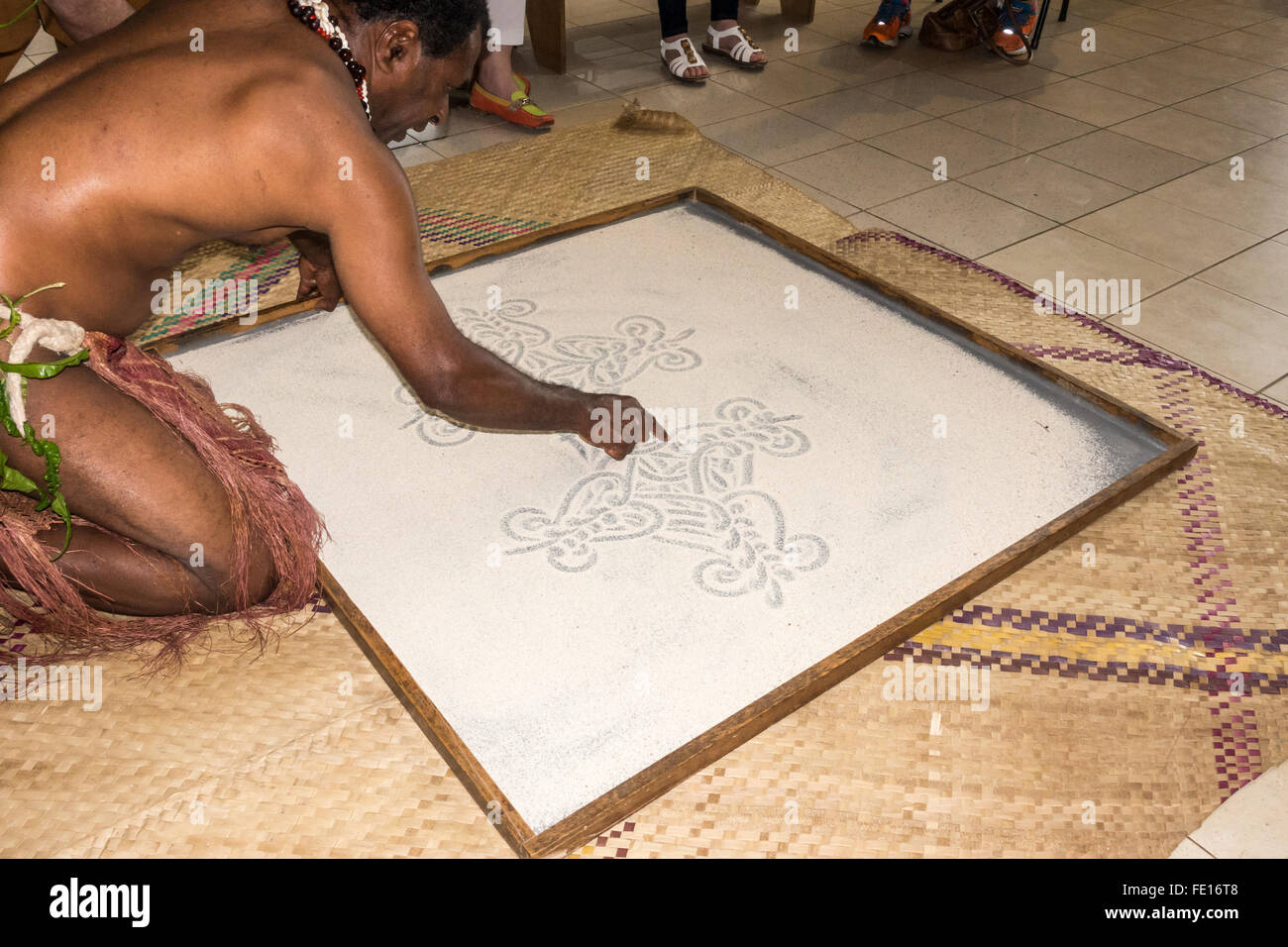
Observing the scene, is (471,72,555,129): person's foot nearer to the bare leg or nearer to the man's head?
the bare leg

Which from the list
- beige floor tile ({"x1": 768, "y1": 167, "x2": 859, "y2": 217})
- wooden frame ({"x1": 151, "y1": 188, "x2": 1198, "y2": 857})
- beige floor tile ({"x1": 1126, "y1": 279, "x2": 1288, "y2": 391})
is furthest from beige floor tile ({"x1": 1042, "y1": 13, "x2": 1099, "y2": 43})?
wooden frame ({"x1": 151, "y1": 188, "x2": 1198, "y2": 857})

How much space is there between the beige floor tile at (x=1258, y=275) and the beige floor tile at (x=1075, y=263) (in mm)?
110

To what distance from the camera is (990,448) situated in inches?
70.6

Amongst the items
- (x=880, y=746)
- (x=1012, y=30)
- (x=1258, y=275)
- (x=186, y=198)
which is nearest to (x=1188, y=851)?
(x=880, y=746)

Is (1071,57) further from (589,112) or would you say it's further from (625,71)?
(589,112)

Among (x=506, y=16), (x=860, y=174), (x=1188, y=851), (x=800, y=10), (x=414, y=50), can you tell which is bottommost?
(x=1188, y=851)

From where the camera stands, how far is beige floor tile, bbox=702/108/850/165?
313cm

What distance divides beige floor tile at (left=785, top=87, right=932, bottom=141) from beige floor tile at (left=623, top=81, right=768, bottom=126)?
168 mm

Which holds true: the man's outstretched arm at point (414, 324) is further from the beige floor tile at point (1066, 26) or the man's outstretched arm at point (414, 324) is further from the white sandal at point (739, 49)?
the beige floor tile at point (1066, 26)

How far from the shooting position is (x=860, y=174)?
3.01 m

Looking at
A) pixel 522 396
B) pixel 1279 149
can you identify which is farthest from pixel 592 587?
pixel 1279 149

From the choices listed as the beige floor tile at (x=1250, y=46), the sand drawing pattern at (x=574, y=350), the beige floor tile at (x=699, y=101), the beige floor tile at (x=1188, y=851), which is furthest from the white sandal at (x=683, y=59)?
the beige floor tile at (x=1188, y=851)

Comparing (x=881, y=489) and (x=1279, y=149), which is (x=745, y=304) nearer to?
(x=881, y=489)

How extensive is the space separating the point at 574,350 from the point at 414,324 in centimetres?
72
